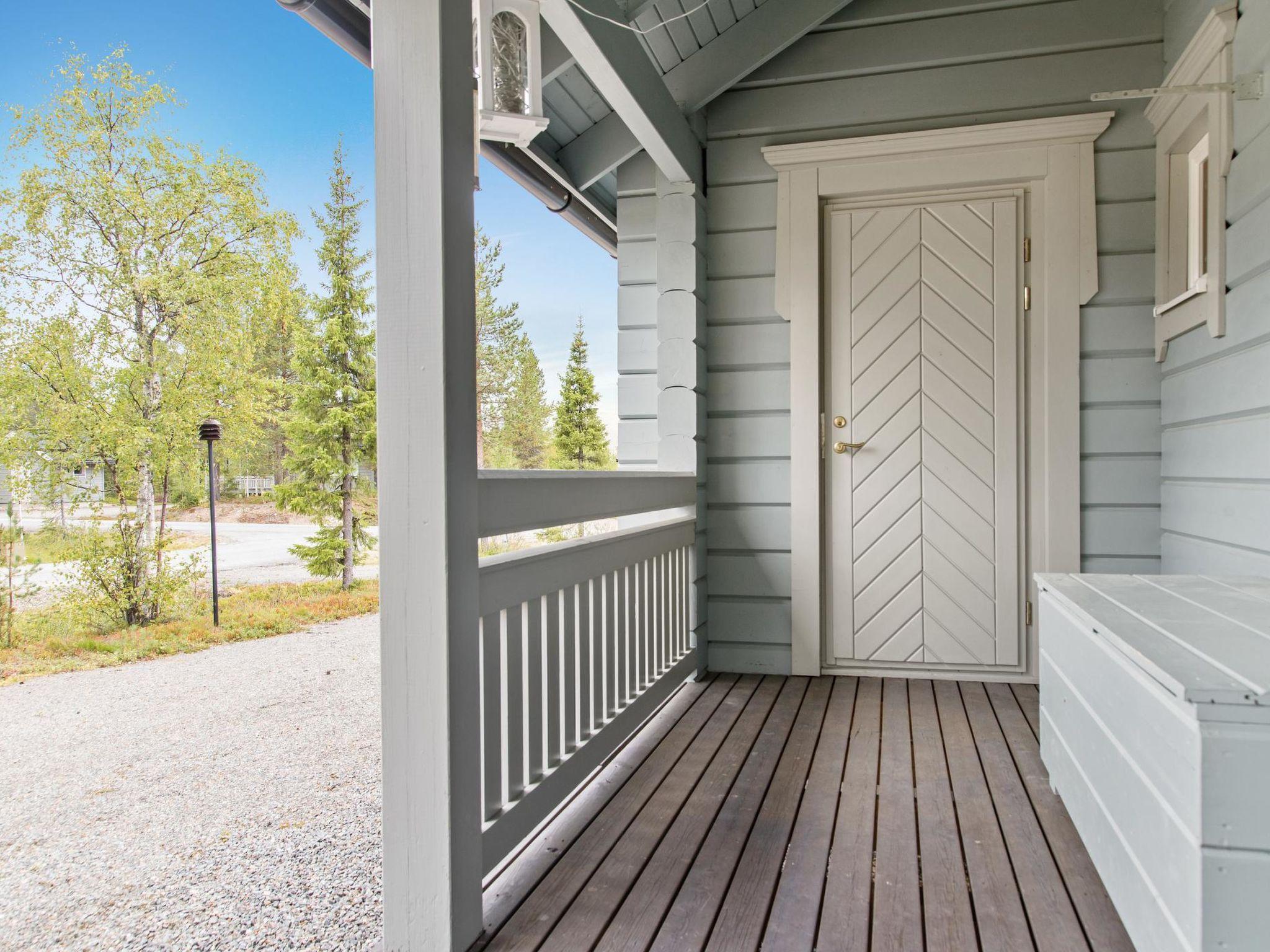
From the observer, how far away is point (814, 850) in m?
1.85

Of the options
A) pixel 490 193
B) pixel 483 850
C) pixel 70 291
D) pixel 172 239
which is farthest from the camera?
pixel 490 193

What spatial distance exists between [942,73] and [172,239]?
635 cm

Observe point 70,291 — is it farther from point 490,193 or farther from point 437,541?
point 490,193

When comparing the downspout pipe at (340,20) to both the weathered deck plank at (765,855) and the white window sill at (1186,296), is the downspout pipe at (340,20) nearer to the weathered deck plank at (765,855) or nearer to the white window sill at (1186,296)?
the weathered deck plank at (765,855)

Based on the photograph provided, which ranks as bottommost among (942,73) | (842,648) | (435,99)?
(842,648)

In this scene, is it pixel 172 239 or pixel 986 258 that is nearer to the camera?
pixel 986 258

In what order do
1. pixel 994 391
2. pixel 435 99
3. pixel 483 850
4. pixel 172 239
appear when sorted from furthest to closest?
pixel 172 239 → pixel 994 391 → pixel 483 850 → pixel 435 99

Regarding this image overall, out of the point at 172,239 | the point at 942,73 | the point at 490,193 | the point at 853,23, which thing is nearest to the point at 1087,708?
the point at 942,73

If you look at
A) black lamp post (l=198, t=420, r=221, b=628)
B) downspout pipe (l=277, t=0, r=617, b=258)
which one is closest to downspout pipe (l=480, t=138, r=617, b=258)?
downspout pipe (l=277, t=0, r=617, b=258)

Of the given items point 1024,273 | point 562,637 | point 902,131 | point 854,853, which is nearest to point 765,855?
point 854,853

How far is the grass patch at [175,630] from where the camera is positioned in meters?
5.72

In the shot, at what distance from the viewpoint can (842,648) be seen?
346 cm

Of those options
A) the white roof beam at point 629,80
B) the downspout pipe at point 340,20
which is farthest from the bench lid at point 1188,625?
the downspout pipe at point 340,20

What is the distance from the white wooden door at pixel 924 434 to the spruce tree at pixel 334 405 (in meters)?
6.97
